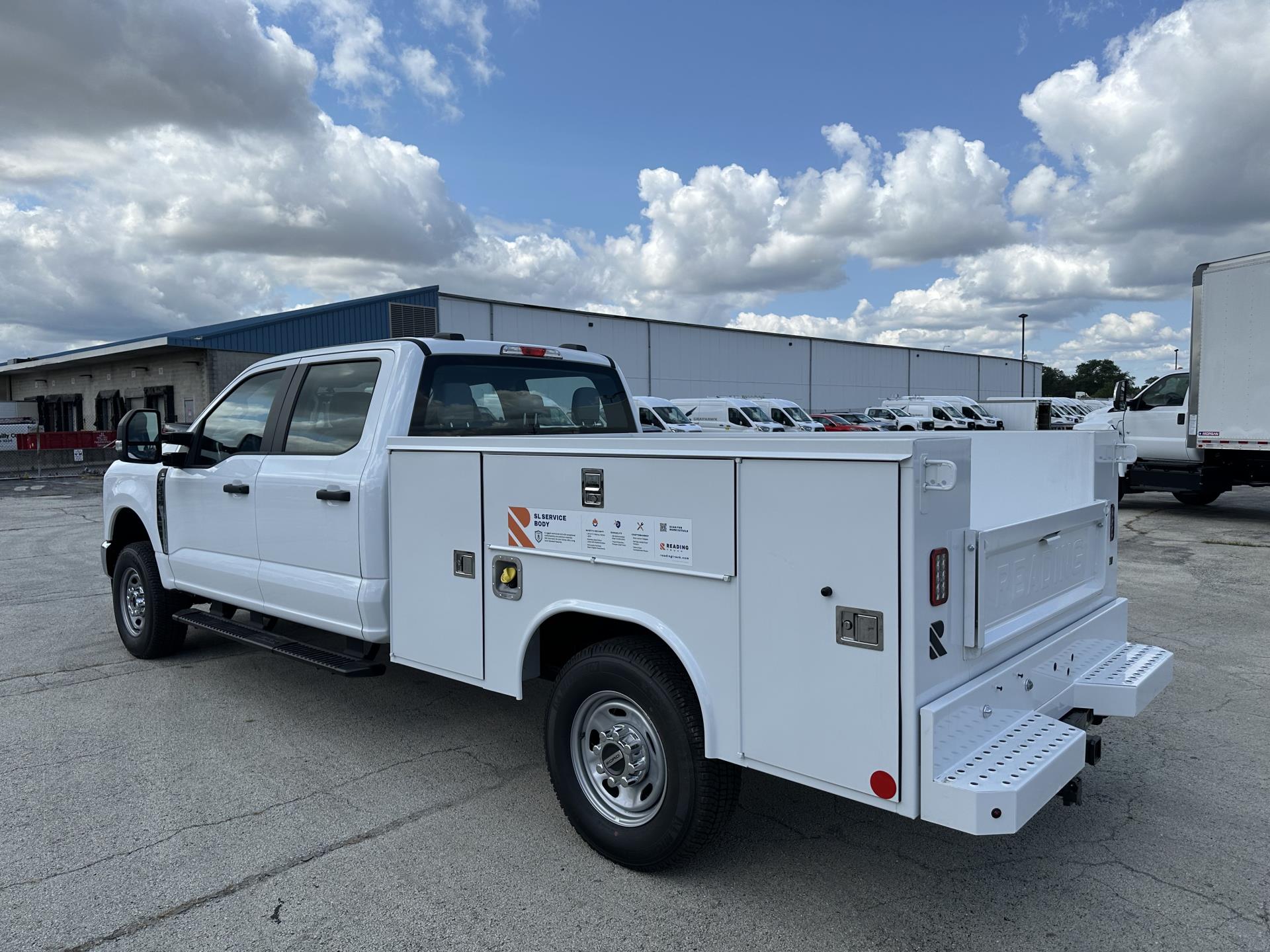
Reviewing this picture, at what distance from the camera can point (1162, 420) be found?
45.9ft

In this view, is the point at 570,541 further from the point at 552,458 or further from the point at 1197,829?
the point at 1197,829

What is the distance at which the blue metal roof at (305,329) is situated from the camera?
95.1ft

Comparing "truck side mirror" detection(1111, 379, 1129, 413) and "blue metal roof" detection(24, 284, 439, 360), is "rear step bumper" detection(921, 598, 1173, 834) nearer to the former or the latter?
"truck side mirror" detection(1111, 379, 1129, 413)

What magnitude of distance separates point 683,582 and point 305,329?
30962 millimetres

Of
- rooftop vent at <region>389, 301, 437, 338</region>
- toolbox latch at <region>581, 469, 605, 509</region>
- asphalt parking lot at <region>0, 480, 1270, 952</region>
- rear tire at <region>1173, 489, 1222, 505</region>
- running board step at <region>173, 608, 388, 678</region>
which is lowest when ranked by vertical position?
asphalt parking lot at <region>0, 480, 1270, 952</region>

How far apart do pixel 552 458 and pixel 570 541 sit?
13.3 inches

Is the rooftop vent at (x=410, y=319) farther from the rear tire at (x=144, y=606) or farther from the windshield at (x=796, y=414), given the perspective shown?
the rear tire at (x=144, y=606)

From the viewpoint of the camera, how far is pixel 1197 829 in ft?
12.1

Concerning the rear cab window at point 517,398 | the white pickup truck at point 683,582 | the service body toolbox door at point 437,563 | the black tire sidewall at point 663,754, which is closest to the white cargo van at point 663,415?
the rear cab window at point 517,398

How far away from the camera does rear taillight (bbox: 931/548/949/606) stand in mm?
2637

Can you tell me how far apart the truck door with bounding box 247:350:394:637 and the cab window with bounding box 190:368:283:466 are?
0.90 feet

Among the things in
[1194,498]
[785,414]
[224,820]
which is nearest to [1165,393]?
[1194,498]

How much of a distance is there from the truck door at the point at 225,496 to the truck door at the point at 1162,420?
1266 centimetres

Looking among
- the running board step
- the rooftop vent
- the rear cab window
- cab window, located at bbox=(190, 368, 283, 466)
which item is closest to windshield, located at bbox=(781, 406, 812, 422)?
the rooftop vent
